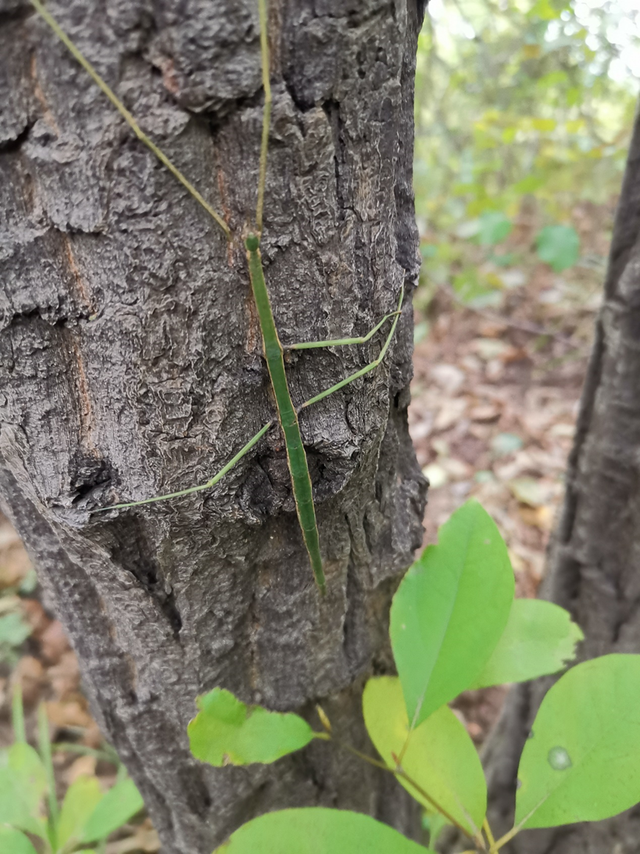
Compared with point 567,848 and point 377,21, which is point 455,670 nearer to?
point 377,21

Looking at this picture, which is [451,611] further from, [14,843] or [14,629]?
[14,629]

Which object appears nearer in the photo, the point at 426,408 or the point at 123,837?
the point at 123,837

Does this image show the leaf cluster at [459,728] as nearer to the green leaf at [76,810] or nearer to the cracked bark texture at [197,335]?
the cracked bark texture at [197,335]

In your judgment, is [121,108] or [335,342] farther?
[335,342]

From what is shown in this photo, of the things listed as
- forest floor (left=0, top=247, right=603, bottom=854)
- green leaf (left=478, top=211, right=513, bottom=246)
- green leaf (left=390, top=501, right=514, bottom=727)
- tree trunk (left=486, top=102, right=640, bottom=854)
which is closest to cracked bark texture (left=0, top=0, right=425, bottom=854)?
green leaf (left=390, top=501, right=514, bottom=727)

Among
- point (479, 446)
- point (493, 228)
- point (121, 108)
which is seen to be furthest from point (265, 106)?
point (493, 228)

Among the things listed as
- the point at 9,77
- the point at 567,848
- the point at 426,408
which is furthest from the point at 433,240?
the point at 9,77

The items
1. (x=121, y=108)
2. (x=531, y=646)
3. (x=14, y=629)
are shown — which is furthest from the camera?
(x=14, y=629)
